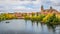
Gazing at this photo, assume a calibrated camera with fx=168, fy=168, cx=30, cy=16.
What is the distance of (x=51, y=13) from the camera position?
2844 mm

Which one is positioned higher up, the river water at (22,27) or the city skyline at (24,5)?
the city skyline at (24,5)

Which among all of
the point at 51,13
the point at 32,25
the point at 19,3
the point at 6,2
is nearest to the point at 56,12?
the point at 51,13

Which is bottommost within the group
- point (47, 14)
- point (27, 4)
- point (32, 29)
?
point (32, 29)

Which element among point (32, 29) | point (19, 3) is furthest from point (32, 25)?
point (19, 3)

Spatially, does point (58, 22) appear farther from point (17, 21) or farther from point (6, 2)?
point (6, 2)

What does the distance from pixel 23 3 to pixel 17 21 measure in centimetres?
33

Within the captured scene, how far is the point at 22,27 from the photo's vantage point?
2.84 meters

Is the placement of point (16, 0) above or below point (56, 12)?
above

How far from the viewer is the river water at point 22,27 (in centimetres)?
282

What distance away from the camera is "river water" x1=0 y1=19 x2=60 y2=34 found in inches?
111

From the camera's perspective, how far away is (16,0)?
289 centimetres

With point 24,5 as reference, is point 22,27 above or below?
below

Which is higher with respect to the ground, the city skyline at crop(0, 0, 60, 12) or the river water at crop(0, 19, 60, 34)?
the city skyline at crop(0, 0, 60, 12)

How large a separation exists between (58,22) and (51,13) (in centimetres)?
19
